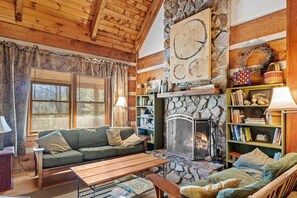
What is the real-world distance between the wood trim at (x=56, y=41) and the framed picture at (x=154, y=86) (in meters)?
1.17

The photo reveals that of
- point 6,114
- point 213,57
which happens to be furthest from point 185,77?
point 6,114

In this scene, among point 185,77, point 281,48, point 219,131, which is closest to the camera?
point 281,48

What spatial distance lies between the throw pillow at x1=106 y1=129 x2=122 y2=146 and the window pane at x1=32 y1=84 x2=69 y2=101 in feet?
4.72

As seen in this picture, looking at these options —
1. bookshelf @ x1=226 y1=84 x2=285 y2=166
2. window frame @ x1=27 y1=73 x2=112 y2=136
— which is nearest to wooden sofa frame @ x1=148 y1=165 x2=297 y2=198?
bookshelf @ x1=226 y1=84 x2=285 y2=166

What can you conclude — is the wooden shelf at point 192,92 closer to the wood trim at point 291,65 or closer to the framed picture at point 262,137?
the framed picture at point 262,137

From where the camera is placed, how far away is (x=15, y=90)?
365 cm

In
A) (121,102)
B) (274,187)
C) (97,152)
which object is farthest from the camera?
(121,102)

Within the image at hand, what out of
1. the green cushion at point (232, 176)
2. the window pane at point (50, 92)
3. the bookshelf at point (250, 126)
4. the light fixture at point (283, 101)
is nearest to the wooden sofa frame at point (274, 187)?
the green cushion at point (232, 176)

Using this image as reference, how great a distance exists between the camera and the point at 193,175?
311cm

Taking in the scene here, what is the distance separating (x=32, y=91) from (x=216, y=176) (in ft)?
13.3

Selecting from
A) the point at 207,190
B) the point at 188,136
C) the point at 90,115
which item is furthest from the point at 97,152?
the point at 207,190

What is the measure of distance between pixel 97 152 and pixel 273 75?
3291mm

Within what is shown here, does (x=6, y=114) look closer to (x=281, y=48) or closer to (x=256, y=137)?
(x=256, y=137)

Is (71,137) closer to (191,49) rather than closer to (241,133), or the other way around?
(191,49)
